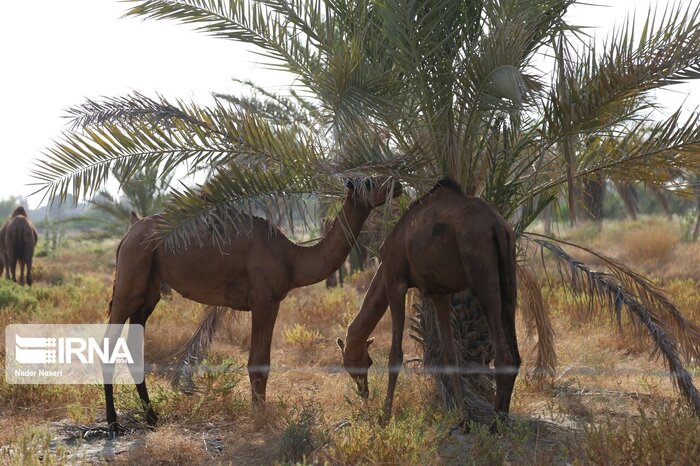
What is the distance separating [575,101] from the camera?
596 cm

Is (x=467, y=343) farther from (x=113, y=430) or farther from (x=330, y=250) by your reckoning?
(x=113, y=430)

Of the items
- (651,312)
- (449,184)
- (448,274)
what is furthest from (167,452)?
(651,312)

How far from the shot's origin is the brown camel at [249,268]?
20.2 ft

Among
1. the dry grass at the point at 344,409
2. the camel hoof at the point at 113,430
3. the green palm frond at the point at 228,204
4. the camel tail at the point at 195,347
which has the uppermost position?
the green palm frond at the point at 228,204

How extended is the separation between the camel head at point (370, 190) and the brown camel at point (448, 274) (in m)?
0.26

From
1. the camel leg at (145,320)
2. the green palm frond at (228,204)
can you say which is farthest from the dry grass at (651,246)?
the camel leg at (145,320)

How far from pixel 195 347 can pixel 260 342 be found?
1607mm

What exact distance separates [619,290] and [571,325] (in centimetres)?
452

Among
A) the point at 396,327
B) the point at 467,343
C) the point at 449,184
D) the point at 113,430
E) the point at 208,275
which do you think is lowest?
the point at 113,430

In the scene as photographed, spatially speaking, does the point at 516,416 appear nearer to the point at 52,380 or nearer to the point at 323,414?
the point at 323,414

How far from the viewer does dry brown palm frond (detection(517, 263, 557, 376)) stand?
22.9 feet

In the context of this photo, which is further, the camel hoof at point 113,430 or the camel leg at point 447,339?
the camel hoof at point 113,430

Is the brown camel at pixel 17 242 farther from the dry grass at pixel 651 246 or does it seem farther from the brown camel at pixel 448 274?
the dry grass at pixel 651 246

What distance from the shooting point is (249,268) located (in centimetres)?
621
